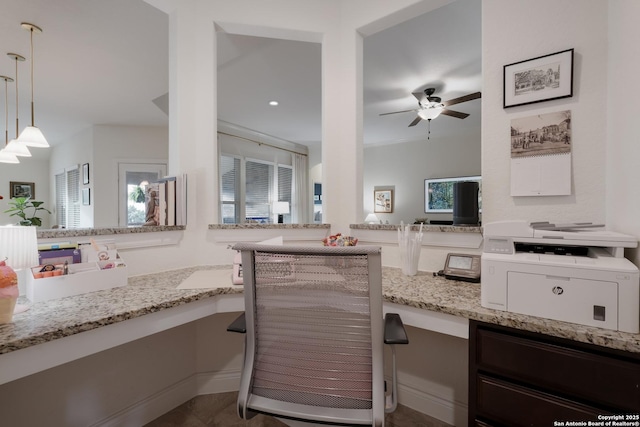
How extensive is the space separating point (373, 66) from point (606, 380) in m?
3.14

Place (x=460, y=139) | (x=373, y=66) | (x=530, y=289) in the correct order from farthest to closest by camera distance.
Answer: (x=460, y=139), (x=373, y=66), (x=530, y=289)

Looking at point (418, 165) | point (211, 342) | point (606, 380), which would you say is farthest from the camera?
point (418, 165)

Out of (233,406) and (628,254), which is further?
(233,406)

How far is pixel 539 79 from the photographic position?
142 cm

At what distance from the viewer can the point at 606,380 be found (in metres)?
0.83

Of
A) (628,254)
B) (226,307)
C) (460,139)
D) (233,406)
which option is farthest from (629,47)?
(460,139)

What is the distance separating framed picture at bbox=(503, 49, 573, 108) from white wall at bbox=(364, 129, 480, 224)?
4.00 metres

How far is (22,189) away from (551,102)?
357 inches

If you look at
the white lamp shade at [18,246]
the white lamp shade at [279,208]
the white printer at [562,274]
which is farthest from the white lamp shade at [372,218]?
the white lamp shade at [18,246]

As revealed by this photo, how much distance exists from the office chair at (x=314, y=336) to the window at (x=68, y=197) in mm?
6460

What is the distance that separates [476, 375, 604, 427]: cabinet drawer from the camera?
0.87 metres

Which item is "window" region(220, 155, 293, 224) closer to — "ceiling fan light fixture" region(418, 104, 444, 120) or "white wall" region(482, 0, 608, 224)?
"ceiling fan light fixture" region(418, 104, 444, 120)

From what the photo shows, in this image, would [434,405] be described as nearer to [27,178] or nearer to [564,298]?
[564,298]

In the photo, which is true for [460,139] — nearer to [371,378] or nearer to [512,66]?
[512,66]
